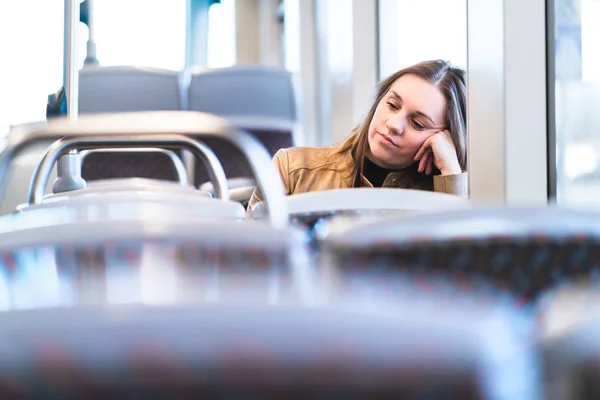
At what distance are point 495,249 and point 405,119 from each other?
5.30 ft

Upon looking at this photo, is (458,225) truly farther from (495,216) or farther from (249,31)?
(249,31)

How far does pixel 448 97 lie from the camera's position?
1994 mm

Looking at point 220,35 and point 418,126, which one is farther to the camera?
point 220,35

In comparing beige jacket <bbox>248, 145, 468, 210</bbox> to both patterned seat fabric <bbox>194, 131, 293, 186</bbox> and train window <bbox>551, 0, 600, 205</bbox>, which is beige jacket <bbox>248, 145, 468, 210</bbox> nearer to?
train window <bbox>551, 0, 600, 205</bbox>

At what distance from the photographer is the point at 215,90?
3.68 meters

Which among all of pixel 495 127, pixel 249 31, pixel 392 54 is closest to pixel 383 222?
pixel 495 127

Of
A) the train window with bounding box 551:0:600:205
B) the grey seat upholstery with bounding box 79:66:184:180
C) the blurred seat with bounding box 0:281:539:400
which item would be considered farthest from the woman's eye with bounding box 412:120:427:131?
the blurred seat with bounding box 0:281:539:400

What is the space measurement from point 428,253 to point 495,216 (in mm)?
58

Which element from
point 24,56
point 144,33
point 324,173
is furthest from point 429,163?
point 144,33

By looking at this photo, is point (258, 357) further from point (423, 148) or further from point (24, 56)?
point (24, 56)

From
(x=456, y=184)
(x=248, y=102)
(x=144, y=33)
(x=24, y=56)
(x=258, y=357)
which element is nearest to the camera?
(x=258, y=357)

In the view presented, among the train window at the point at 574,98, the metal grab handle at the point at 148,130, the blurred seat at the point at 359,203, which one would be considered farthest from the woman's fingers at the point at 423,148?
the metal grab handle at the point at 148,130

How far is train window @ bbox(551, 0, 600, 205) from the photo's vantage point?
1531mm

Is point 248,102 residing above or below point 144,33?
below
